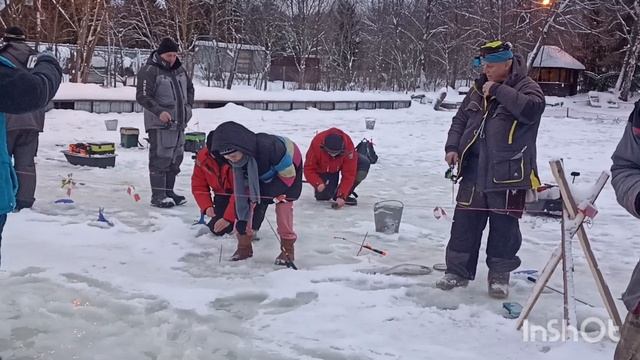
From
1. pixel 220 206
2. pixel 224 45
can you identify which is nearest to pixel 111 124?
pixel 220 206

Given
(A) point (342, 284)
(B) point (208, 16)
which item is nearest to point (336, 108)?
(B) point (208, 16)

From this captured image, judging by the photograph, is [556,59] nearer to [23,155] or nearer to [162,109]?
[162,109]

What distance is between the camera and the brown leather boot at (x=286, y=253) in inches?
204

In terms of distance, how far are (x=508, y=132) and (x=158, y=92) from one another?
4.07m

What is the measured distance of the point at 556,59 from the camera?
3984 cm

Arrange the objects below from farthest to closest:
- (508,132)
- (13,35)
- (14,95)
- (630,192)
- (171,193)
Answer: (171,193)
(13,35)
(508,132)
(14,95)
(630,192)

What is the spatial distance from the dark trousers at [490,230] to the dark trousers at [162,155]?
354cm

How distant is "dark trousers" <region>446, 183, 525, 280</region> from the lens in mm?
4363

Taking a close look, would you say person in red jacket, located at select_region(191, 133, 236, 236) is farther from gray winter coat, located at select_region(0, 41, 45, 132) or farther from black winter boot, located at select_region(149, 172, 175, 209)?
black winter boot, located at select_region(149, 172, 175, 209)

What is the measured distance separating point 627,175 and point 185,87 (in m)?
5.69

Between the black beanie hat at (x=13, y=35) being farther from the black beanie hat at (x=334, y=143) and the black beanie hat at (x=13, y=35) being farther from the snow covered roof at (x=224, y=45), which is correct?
the snow covered roof at (x=224, y=45)

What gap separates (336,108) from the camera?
23.6 meters

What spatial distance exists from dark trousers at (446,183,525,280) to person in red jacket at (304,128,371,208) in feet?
8.77

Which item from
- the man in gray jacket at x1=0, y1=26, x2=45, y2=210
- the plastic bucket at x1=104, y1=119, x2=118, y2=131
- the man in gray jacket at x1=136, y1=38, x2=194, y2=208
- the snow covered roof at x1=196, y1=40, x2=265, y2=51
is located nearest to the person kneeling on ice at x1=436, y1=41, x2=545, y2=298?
the man in gray jacket at x1=136, y1=38, x2=194, y2=208
